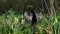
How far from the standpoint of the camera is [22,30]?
4031 mm

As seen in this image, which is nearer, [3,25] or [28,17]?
[28,17]

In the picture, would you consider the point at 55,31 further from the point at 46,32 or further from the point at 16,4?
the point at 16,4

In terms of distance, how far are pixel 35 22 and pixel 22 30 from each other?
437 millimetres

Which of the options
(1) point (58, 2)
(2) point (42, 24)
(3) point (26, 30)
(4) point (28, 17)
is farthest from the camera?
(1) point (58, 2)

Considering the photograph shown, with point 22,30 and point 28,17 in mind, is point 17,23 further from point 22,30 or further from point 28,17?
point 28,17

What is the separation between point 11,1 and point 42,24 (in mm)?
2250

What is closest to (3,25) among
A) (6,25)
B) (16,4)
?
(6,25)

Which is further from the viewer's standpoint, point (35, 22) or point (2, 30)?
point (2, 30)

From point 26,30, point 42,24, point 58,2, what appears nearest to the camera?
point 26,30

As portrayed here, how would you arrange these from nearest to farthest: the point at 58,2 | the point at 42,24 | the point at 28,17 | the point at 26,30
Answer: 1. the point at 28,17
2. the point at 26,30
3. the point at 42,24
4. the point at 58,2

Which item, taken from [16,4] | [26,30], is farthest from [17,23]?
[16,4]

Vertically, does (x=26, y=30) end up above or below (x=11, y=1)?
below

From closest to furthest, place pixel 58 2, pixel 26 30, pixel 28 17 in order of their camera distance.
Answer: pixel 28 17
pixel 26 30
pixel 58 2

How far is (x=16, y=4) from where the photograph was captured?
6.23 m
